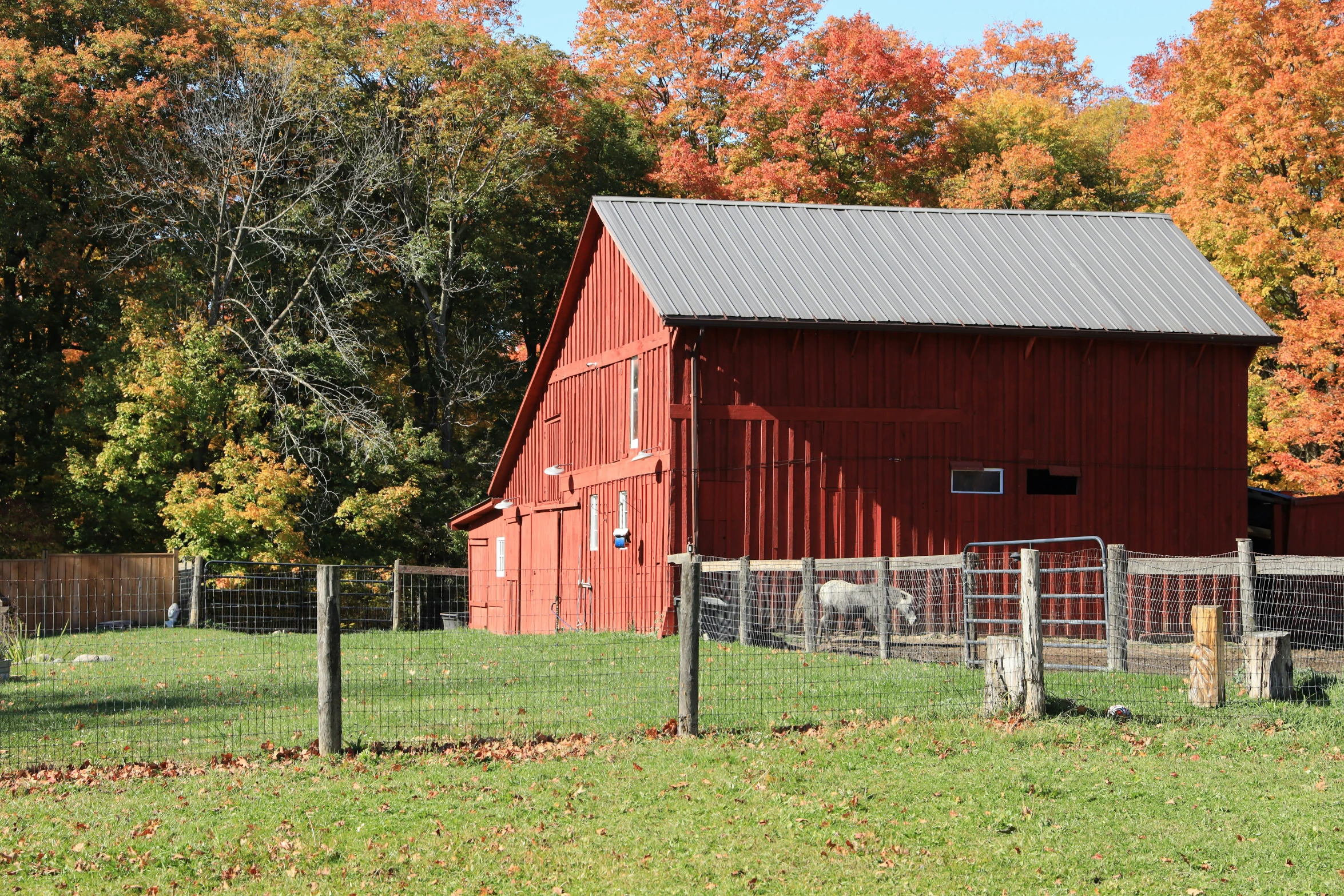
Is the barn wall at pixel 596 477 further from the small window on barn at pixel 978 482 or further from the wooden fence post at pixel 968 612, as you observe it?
the wooden fence post at pixel 968 612

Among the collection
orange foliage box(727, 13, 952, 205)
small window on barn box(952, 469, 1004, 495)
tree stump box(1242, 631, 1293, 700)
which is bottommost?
tree stump box(1242, 631, 1293, 700)

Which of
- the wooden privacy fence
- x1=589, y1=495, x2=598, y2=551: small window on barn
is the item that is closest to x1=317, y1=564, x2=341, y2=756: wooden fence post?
x1=589, y1=495, x2=598, y2=551: small window on barn

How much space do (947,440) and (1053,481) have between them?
210 cm

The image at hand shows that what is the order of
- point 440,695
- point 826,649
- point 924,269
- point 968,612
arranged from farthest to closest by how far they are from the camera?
point 924,269
point 826,649
point 968,612
point 440,695

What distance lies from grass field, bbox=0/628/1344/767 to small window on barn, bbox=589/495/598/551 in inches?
302

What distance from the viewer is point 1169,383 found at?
80.0ft

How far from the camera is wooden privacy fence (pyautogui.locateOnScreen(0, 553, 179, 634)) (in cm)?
2973

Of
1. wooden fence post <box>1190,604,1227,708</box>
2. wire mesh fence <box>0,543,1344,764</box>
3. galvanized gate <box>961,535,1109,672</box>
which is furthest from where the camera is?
galvanized gate <box>961,535,1109,672</box>

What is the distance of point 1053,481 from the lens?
23.9 m

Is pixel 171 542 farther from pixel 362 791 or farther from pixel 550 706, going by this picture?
pixel 362 791

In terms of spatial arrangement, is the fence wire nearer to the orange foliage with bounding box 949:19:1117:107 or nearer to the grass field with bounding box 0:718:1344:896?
the grass field with bounding box 0:718:1344:896

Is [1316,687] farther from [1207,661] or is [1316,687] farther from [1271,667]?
[1207,661]

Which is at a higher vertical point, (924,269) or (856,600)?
(924,269)

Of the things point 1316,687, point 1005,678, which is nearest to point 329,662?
point 1005,678
